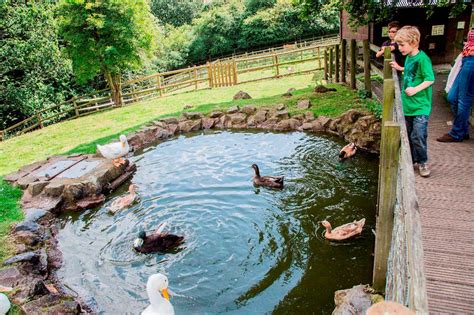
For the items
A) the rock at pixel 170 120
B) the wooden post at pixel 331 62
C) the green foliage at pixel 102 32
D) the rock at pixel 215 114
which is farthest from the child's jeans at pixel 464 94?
the green foliage at pixel 102 32

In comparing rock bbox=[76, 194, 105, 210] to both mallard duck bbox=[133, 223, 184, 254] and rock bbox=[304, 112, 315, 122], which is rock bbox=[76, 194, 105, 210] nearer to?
mallard duck bbox=[133, 223, 184, 254]

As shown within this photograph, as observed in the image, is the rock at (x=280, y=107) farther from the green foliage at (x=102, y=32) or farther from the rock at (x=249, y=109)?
the green foliage at (x=102, y=32)

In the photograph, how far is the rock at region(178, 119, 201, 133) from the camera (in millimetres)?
11406

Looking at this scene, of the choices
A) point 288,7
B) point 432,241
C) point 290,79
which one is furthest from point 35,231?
point 288,7

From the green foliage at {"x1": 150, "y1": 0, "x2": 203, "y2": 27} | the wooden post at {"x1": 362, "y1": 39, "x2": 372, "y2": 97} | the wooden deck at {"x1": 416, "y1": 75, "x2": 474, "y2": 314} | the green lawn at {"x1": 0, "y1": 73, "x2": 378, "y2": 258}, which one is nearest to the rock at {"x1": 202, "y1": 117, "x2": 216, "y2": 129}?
the green lawn at {"x1": 0, "y1": 73, "x2": 378, "y2": 258}

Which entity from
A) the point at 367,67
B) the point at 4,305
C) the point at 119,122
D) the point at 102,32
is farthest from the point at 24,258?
the point at 102,32

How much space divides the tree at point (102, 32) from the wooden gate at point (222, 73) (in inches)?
138

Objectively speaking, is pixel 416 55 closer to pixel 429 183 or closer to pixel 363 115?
pixel 429 183

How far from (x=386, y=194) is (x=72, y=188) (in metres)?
5.99

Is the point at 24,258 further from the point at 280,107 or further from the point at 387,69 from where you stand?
the point at 280,107

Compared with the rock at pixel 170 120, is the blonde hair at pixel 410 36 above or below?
above

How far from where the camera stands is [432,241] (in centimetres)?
318

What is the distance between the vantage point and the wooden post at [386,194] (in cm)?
291

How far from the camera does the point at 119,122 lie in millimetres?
13062
